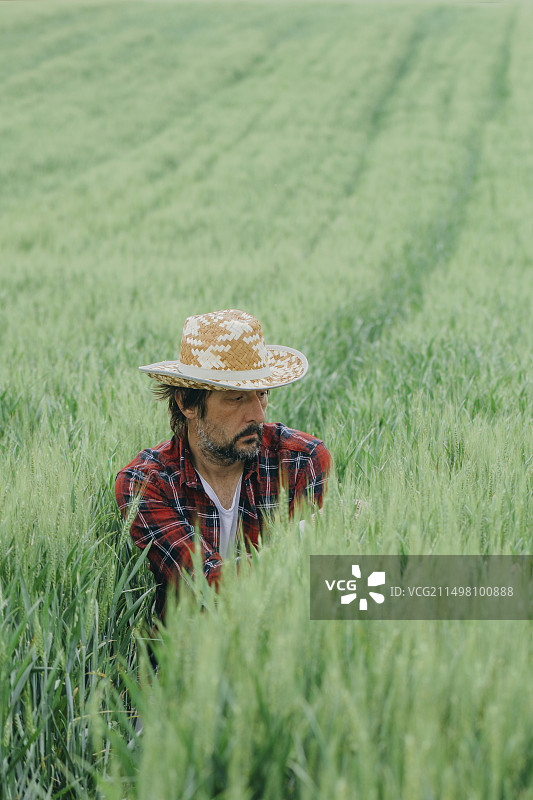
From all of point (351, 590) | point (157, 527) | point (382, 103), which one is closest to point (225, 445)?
point (157, 527)

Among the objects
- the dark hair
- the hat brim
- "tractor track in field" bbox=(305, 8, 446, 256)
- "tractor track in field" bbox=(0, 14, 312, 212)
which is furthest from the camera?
"tractor track in field" bbox=(0, 14, 312, 212)

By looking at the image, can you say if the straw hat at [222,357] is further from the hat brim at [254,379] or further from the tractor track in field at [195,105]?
the tractor track in field at [195,105]

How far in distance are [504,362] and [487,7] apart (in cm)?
2811

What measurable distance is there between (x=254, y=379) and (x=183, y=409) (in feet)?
0.76

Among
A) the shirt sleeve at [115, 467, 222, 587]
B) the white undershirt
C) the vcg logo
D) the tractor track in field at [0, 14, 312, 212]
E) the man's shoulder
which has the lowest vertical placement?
the white undershirt

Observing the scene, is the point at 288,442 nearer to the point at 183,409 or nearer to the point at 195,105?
the point at 183,409

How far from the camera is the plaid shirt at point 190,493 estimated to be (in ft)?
5.91

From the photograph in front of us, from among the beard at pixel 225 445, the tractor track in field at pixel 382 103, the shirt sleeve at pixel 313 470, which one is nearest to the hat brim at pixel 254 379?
the beard at pixel 225 445

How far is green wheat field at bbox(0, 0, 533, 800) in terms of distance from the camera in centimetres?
84

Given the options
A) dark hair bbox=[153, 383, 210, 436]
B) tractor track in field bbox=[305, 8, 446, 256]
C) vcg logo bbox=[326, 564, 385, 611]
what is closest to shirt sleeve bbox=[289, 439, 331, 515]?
dark hair bbox=[153, 383, 210, 436]

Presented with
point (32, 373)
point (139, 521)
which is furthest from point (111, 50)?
point (139, 521)

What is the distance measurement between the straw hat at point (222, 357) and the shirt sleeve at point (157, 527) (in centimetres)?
27

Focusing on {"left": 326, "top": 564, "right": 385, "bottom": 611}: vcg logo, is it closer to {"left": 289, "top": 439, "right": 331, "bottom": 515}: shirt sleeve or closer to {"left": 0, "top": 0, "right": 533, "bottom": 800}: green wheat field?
{"left": 0, "top": 0, "right": 533, "bottom": 800}: green wheat field

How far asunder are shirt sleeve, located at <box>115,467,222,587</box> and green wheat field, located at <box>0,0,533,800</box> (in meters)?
0.09
